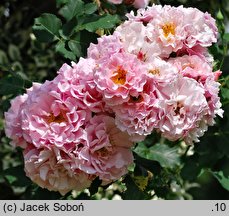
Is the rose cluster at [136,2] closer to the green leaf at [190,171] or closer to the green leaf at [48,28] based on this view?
the green leaf at [48,28]

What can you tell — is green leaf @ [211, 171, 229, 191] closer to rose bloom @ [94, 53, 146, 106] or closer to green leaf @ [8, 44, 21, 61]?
rose bloom @ [94, 53, 146, 106]

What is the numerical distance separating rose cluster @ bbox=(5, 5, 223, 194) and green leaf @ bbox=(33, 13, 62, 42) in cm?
29

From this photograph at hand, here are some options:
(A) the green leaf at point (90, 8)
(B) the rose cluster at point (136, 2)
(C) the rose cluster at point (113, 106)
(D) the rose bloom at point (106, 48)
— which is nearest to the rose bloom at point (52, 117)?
(C) the rose cluster at point (113, 106)

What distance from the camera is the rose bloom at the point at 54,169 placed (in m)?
1.38

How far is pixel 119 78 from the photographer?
4.53 feet

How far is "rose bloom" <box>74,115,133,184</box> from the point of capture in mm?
1381

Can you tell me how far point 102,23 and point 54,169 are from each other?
44 centimetres

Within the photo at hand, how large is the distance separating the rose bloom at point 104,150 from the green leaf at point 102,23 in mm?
317

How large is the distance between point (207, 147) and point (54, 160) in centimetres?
78

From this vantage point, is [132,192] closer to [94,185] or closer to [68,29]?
[94,185]

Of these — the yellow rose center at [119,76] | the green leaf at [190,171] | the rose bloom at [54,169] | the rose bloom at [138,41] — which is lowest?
the green leaf at [190,171]

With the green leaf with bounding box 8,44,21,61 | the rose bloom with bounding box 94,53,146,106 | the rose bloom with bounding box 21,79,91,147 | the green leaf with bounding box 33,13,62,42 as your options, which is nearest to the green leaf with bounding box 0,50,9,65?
the green leaf with bounding box 8,44,21,61

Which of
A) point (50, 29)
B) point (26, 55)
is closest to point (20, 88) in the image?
point (50, 29)
